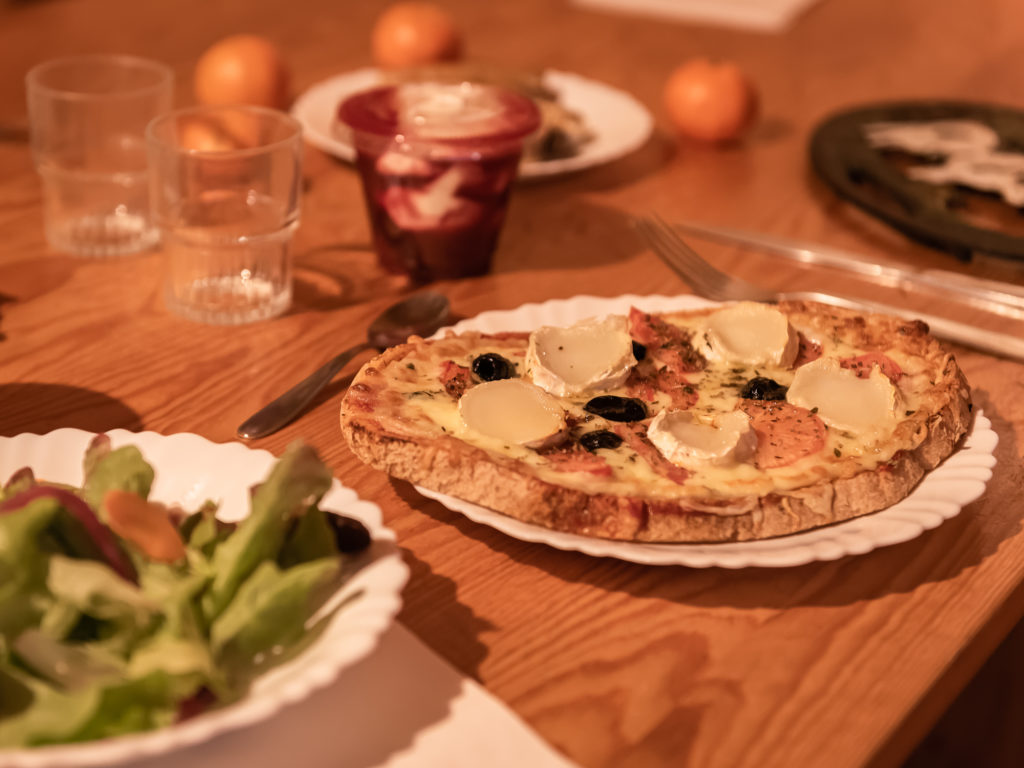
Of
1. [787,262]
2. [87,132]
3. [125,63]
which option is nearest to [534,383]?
[787,262]

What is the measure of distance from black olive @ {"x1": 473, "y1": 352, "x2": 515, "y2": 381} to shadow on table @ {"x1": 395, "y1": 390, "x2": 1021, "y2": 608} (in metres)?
0.20

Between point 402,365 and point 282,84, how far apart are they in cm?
154

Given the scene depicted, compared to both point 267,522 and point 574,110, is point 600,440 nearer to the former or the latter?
point 267,522

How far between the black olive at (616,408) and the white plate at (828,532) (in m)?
0.19

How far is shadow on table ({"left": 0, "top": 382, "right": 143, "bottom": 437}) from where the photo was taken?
170 centimetres

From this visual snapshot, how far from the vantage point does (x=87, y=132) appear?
7.53 ft

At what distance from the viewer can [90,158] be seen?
2305mm

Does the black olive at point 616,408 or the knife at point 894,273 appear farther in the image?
the knife at point 894,273

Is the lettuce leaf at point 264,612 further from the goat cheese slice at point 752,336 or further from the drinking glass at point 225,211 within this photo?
the drinking glass at point 225,211

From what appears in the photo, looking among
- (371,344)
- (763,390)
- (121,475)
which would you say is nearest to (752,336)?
(763,390)

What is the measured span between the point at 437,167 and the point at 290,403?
0.59m

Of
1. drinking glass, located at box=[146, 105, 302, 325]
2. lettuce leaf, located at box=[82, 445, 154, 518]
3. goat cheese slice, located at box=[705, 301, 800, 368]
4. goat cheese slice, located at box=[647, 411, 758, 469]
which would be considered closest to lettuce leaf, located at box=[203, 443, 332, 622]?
lettuce leaf, located at box=[82, 445, 154, 518]

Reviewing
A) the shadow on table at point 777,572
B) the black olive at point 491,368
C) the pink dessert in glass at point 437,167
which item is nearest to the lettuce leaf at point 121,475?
the shadow on table at point 777,572

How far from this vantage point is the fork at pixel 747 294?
6.45 ft
